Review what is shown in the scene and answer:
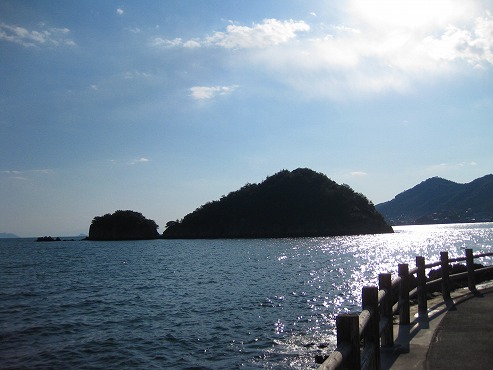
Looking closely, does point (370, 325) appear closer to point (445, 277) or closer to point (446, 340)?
point (446, 340)

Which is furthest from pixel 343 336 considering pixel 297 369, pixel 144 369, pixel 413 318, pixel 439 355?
pixel 144 369

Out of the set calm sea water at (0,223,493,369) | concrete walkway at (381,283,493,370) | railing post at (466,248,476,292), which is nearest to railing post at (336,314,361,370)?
concrete walkway at (381,283,493,370)

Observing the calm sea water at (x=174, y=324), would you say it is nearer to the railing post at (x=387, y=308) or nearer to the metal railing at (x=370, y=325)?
the metal railing at (x=370, y=325)

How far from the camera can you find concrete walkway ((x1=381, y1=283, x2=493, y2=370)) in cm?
678

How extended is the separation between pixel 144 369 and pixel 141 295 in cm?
1798

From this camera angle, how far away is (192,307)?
80.8 feet

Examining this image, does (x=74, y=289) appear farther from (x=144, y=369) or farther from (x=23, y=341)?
(x=144, y=369)

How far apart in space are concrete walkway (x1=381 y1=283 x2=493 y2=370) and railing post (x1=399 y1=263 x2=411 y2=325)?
0.20 metres

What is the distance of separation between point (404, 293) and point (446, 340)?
1423 millimetres

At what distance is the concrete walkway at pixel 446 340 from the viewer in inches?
267

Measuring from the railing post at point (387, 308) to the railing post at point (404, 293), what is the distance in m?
1.27

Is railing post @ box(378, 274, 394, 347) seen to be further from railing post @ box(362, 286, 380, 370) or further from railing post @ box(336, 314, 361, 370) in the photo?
railing post @ box(336, 314, 361, 370)

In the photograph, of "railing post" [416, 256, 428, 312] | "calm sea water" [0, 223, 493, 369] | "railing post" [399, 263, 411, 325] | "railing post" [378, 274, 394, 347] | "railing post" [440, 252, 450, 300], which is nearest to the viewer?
"railing post" [378, 274, 394, 347]

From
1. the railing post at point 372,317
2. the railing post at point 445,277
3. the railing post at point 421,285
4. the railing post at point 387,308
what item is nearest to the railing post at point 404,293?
the railing post at point 421,285
